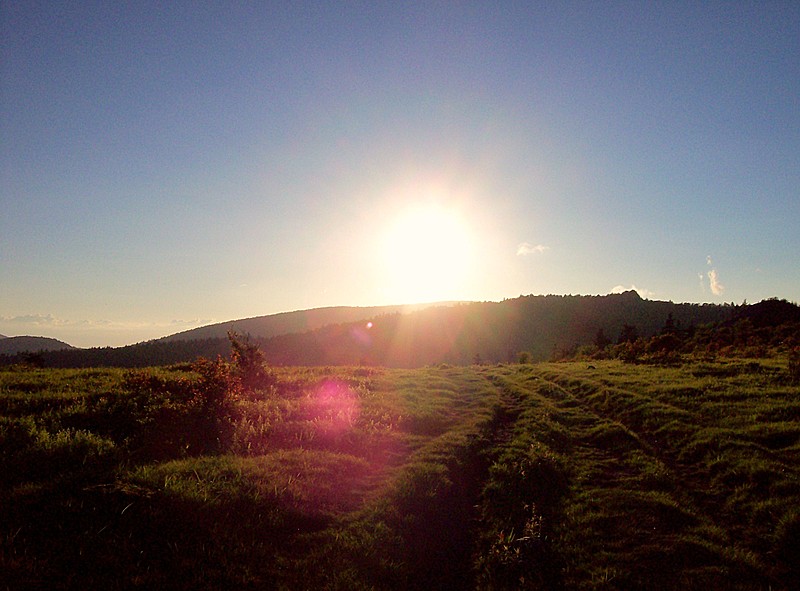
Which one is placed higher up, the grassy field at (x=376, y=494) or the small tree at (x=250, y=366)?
the small tree at (x=250, y=366)

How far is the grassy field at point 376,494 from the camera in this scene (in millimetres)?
7234

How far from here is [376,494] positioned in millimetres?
11148

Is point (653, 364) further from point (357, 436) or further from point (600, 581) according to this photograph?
point (600, 581)

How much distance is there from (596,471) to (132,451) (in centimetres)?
1329

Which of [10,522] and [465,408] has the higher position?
[10,522]

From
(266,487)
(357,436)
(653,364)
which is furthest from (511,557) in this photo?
(653,364)

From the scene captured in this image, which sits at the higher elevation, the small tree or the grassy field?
the small tree

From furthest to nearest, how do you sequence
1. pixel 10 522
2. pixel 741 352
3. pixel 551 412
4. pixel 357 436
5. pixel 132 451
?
1. pixel 741 352
2. pixel 551 412
3. pixel 357 436
4. pixel 132 451
5. pixel 10 522

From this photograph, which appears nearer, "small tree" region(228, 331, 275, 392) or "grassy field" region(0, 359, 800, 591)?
"grassy field" region(0, 359, 800, 591)

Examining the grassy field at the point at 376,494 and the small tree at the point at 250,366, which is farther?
the small tree at the point at 250,366

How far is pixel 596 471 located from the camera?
13555 millimetres

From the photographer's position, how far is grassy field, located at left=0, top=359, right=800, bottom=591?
723 cm

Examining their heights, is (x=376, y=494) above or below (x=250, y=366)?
below

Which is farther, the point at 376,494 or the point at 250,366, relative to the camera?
the point at 250,366
